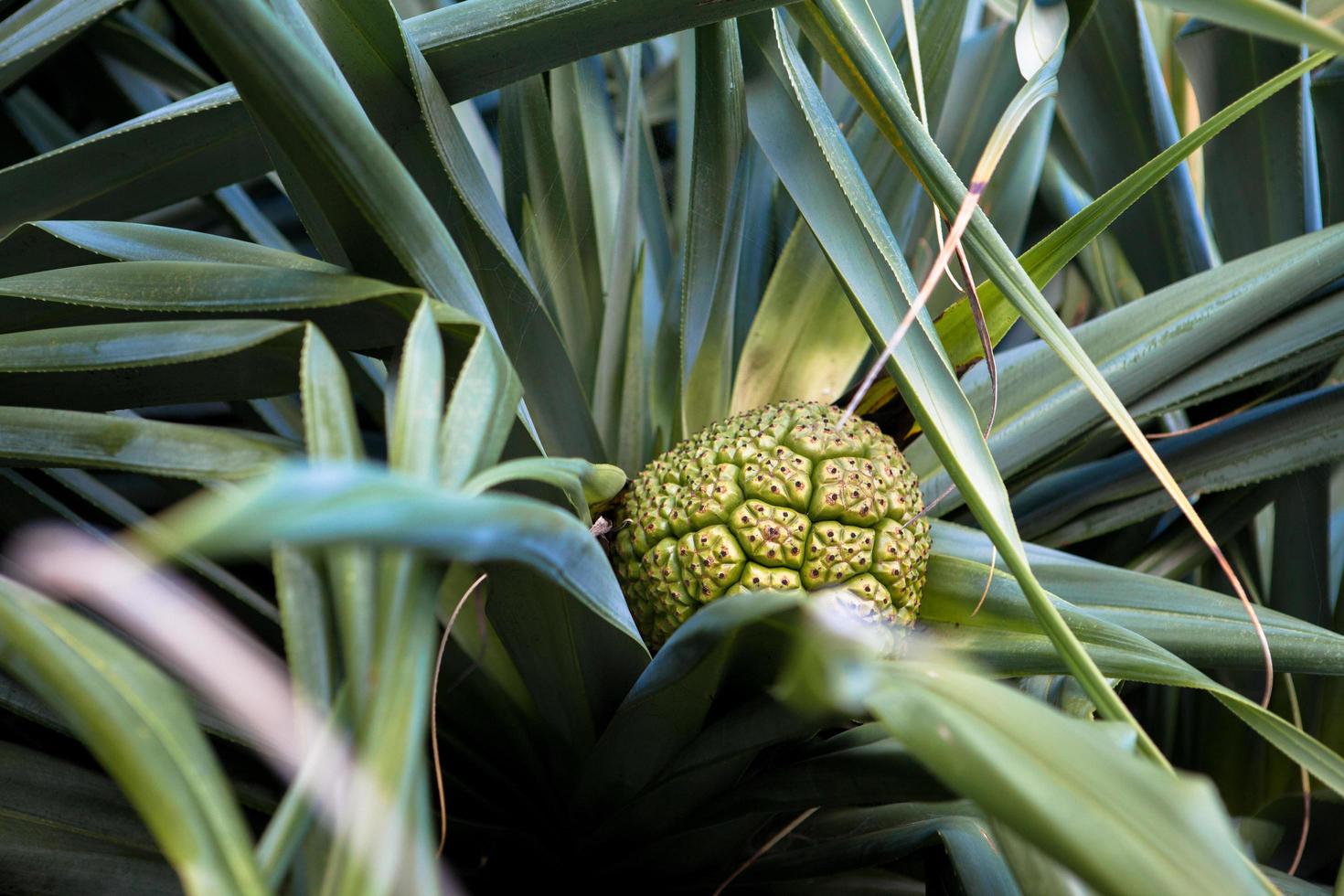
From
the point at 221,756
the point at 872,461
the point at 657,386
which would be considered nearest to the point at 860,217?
the point at 872,461

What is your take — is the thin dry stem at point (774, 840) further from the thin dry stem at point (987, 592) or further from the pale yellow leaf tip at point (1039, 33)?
the pale yellow leaf tip at point (1039, 33)

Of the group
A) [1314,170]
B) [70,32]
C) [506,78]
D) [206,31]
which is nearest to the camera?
[206,31]

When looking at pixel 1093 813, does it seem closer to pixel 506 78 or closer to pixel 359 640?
pixel 359 640

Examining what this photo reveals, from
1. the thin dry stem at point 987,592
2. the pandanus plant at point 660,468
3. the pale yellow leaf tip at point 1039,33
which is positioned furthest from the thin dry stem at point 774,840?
the pale yellow leaf tip at point 1039,33

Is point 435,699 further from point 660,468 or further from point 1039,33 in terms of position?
point 1039,33

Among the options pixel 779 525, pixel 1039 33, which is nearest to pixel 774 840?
pixel 779 525

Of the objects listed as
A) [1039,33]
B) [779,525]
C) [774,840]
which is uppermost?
[1039,33]

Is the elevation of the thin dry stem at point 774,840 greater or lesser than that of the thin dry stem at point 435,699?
lesser

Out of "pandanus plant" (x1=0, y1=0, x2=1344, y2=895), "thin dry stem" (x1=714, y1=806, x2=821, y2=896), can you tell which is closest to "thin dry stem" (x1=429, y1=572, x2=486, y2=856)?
"pandanus plant" (x1=0, y1=0, x2=1344, y2=895)
